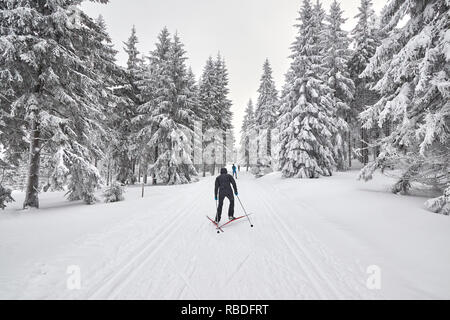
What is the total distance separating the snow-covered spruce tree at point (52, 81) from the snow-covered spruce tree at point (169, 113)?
864 centimetres

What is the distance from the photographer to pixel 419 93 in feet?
23.6

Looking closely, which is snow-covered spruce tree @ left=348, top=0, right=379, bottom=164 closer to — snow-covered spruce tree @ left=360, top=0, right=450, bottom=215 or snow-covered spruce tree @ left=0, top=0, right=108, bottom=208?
snow-covered spruce tree @ left=360, top=0, right=450, bottom=215

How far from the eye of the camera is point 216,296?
3152 millimetres

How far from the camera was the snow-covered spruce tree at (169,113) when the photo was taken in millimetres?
19094

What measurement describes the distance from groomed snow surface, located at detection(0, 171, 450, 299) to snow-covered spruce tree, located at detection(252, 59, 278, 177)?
22.0 m

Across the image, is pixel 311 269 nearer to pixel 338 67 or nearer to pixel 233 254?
pixel 233 254

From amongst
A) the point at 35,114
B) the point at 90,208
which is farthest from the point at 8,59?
the point at 90,208

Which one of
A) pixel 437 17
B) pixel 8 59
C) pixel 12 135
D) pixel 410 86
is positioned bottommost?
pixel 12 135

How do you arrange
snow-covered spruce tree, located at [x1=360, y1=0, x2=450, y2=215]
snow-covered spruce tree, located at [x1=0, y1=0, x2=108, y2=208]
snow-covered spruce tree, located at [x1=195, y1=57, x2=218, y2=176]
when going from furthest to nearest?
1. snow-covered spruce tree, located at [x1=195, y1=57, x2=218, y2=176]
2. snow-covered spruce tree, located at [x1=0, y1=0, x2=108, y2=208]
3. snow-covered spruce tree, located at [x1=360, y1=0, x2=450, y2=215]

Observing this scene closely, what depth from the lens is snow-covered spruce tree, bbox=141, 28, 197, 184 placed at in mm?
19094

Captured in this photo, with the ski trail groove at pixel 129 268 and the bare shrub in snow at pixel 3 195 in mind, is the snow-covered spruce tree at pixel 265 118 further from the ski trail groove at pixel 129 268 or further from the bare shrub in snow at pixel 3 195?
the bare shrub in snow at pixel 3 195

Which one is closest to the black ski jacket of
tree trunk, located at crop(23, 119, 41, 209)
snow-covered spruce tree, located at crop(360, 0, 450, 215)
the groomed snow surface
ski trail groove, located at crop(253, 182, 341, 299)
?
the groomed snow surface

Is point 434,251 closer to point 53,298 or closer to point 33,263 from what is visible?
point 53,298
